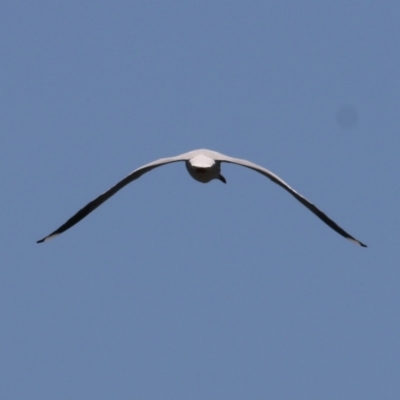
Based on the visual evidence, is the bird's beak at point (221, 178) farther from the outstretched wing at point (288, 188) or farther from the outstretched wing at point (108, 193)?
the outstretched wing at point (108, 193)

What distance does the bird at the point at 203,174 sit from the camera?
22.3 meters

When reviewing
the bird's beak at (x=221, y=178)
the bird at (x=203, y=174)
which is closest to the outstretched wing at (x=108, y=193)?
the bird at (x=203, y=174)

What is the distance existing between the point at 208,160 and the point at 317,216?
208 cm

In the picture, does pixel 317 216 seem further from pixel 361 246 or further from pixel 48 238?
pixel 48 238

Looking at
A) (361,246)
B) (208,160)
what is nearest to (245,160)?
(208,160)

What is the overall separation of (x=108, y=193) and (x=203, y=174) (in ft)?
6.42

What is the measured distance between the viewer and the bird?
73.3 ft

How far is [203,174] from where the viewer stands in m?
22.5

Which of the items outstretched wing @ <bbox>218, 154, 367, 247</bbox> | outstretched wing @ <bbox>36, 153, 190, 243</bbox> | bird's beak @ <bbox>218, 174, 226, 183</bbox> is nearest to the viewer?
outstretched wing @ <bbox>218, 154, 367, 247</bbox>

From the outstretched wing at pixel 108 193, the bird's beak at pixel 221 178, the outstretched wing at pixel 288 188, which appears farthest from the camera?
the bird's beak at pixel 221 178

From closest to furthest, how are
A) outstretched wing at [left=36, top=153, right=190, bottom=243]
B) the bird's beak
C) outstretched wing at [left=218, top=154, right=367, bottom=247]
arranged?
outstretched wing at [left=218, top=154, right=367, bottom=247], outstretched wing at [left=36, top=153, right=190, bottom=243], the bird's beak

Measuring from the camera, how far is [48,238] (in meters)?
24.1

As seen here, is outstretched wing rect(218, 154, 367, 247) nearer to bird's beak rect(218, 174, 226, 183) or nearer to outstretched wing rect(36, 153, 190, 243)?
bird's beak rect(218, 174, 226, 183)

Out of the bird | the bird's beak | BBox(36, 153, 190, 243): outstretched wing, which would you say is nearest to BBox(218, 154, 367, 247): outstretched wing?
the bird
